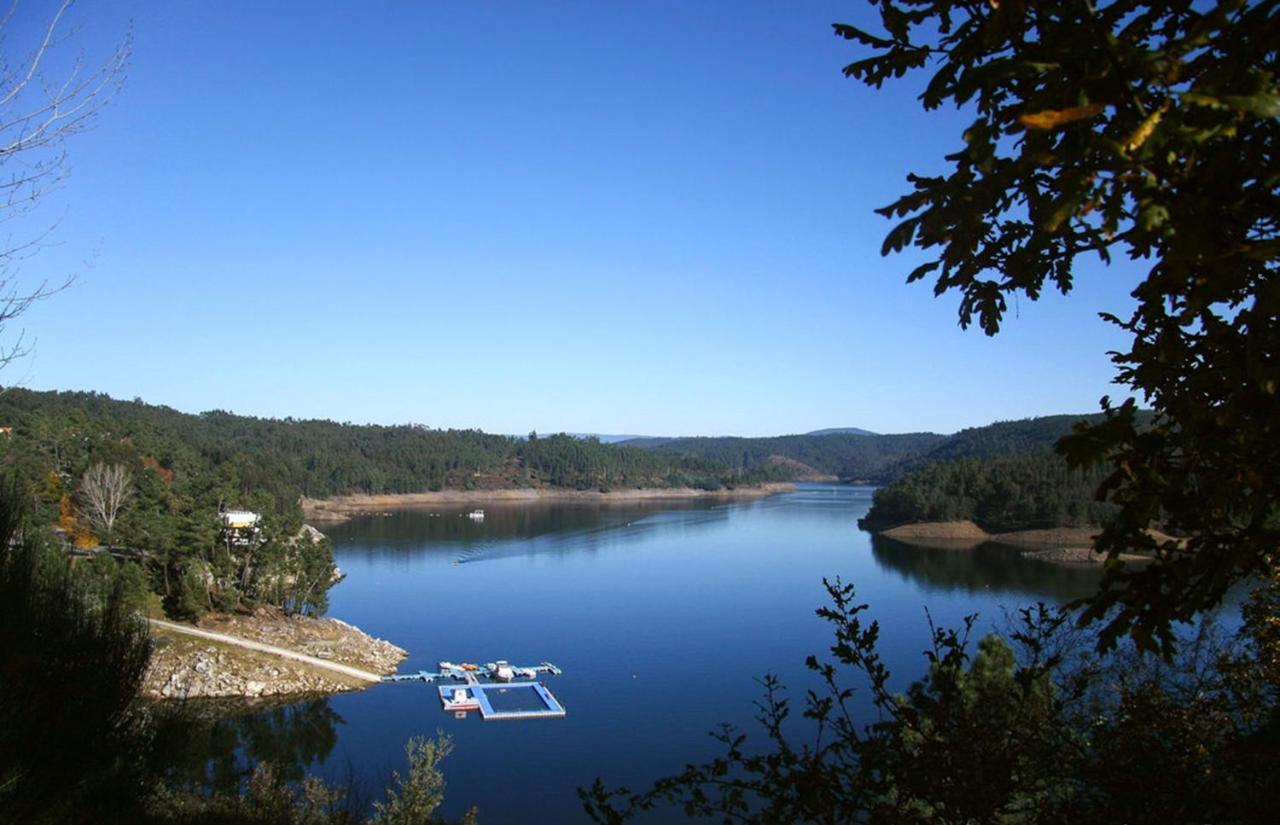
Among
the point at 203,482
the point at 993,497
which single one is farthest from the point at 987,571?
the point at 203,482

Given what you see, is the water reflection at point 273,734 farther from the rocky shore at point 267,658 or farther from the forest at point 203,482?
the forest at point 203,482

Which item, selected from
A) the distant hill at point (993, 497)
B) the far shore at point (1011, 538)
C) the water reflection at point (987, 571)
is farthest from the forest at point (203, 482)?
the distant hill at point (993, 497)

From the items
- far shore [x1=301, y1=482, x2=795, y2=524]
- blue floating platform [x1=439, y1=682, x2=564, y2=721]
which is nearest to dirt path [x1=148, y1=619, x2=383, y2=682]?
blue floating platform [x1=439, y1=682, x2=564, y2=721]

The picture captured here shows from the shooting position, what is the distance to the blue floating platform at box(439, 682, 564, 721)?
18.5 meters

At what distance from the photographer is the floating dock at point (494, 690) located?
1873 cm

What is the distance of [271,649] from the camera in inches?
885

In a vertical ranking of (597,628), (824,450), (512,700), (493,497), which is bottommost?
(512,700)

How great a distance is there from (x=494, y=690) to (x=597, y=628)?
21.3ft

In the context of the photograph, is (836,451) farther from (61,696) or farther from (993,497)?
(61,696)

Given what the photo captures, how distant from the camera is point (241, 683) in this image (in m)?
20.1

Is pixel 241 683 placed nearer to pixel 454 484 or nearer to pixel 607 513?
pixel 607 513

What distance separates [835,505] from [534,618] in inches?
2259

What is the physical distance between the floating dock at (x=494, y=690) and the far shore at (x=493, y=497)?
137 feet

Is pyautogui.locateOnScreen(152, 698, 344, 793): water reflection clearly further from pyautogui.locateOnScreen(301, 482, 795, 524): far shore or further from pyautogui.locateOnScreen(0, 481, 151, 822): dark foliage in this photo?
pyautogui.locateOnScreen(301, 482, 795, 524): far shore
